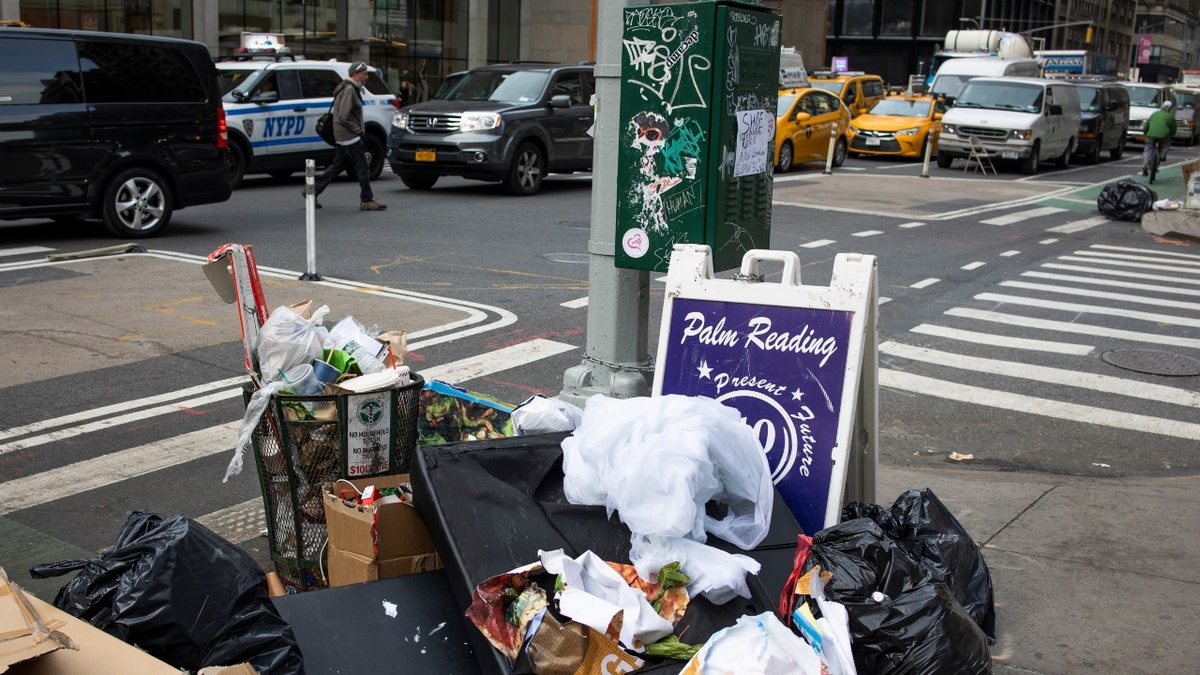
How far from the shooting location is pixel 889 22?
71.1 meters

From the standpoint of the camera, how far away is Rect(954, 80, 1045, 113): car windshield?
87.6 ft

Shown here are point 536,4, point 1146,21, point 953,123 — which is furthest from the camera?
point 1146,21

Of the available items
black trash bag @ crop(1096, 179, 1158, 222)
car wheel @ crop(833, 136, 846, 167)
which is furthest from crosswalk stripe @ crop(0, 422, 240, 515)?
car wheel @ crop(833, 136, 846, 167)

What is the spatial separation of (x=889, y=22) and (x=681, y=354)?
7198 centimetres

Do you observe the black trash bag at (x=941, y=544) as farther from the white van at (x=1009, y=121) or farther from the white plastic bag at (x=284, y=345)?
the white van at (x=1009, y=121)

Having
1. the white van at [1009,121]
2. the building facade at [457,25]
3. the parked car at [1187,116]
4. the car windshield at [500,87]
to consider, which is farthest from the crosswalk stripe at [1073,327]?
the parked car at [1187,116]

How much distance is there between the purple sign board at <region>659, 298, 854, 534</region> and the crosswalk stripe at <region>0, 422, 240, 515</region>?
2570mm

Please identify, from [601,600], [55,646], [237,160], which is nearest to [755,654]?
[601,600]

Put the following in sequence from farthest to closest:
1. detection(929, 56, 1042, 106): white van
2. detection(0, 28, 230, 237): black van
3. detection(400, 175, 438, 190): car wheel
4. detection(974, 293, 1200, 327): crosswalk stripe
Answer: detection(929, 56, 1042, 106): white van < detection(400, 175, 438, 190): car wheel < detection(0, 28, 230, 237): black van < detection(974, 293, 1200, 327): crosswalk stripe

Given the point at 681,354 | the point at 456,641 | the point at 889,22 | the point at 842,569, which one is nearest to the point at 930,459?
the point at 681,354

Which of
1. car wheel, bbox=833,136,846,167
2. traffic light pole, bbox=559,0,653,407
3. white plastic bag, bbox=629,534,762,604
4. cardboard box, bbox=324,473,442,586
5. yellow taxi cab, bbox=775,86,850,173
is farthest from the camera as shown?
car wheel, bbox=833,136,846,167

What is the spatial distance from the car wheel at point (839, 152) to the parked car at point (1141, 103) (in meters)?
17.9

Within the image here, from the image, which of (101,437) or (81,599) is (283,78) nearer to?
(101,437)

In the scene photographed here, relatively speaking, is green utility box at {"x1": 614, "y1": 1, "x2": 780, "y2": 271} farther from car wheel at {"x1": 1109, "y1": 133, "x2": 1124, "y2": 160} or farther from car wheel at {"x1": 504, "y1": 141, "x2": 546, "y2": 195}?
car wheel at {"x1": 1109, "y1": 133, "x2": 1124, "y2": 160}
